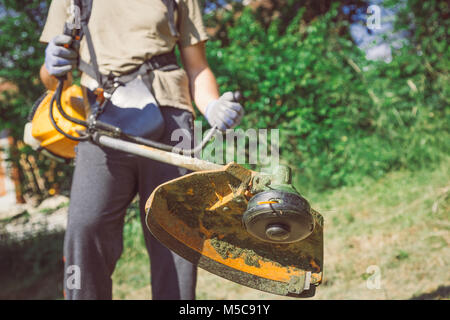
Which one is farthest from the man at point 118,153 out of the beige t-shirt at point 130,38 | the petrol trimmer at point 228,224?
the petrol trimmer at point 228,224

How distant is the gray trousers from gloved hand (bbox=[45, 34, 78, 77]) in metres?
0.31

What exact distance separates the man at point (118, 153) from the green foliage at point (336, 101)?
2783mm

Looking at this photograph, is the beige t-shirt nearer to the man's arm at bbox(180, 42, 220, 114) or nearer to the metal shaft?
the man's arm at bbox(180, 42, 220, 114)

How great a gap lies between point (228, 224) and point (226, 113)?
433 mm

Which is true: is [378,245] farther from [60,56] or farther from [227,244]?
[60,56]

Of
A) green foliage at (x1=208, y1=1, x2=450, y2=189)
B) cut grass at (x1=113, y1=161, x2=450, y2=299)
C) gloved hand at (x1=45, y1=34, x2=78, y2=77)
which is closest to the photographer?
gloved hand at (x1=45, y1=34, x2=78, y2=77)

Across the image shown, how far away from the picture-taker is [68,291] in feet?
5.05

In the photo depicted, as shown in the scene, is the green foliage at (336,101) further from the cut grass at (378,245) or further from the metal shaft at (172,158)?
the metal shaft at (172,158)

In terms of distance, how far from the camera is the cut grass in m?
2.52

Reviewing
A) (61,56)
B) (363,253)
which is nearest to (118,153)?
(61,56)

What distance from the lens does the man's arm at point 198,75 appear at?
5.92 feet

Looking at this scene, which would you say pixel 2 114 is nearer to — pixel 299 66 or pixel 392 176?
pixel 299 66

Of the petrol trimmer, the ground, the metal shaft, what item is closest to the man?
the petrol trimmer

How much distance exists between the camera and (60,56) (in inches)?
59.9
